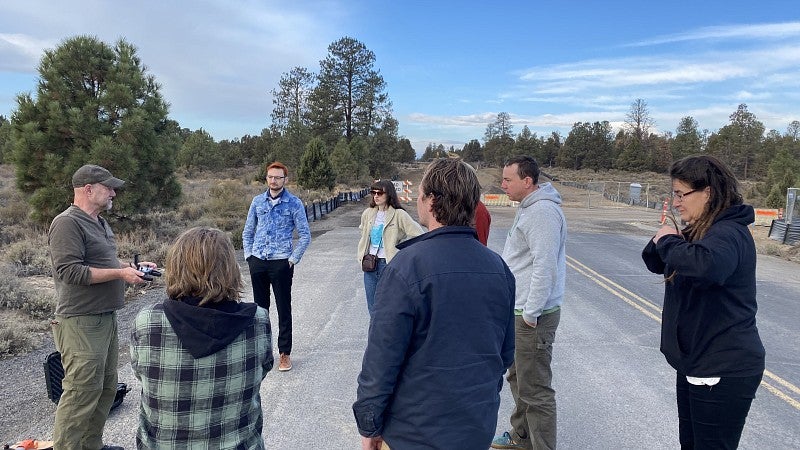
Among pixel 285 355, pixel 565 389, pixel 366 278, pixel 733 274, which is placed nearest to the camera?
pixel 733 274

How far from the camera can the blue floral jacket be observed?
5.02m

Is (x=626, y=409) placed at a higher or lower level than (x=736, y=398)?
lower

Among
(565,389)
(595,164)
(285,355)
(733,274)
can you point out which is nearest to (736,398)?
(733,274)

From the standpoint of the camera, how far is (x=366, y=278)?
5711 millimetres

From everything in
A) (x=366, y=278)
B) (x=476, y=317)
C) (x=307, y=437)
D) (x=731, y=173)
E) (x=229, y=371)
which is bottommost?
(x=307, y=437)

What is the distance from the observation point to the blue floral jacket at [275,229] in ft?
16.5

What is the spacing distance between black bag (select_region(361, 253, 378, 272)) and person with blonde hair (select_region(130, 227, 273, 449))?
3.39m

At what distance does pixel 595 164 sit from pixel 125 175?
75846mm

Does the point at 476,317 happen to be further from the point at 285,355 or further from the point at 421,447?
the point at 285,355

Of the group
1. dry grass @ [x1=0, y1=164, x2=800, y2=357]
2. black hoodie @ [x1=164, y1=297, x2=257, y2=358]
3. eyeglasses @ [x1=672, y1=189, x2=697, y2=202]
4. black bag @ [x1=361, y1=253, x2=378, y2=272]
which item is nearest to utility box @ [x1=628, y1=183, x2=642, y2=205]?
dry grass @ [x1=0, y1=164, x2=800, y2=357]

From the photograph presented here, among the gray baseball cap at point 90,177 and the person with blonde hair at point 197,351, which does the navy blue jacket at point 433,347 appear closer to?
the person with blonde hair at point 197,351

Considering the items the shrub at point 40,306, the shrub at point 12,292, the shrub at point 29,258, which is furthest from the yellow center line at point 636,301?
the shrub at point 29,258

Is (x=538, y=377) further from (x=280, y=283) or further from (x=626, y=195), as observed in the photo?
(x=626, y=195)

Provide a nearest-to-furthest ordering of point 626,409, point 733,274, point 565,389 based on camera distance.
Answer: point 733,274 → point 626,409 → point 565,389
